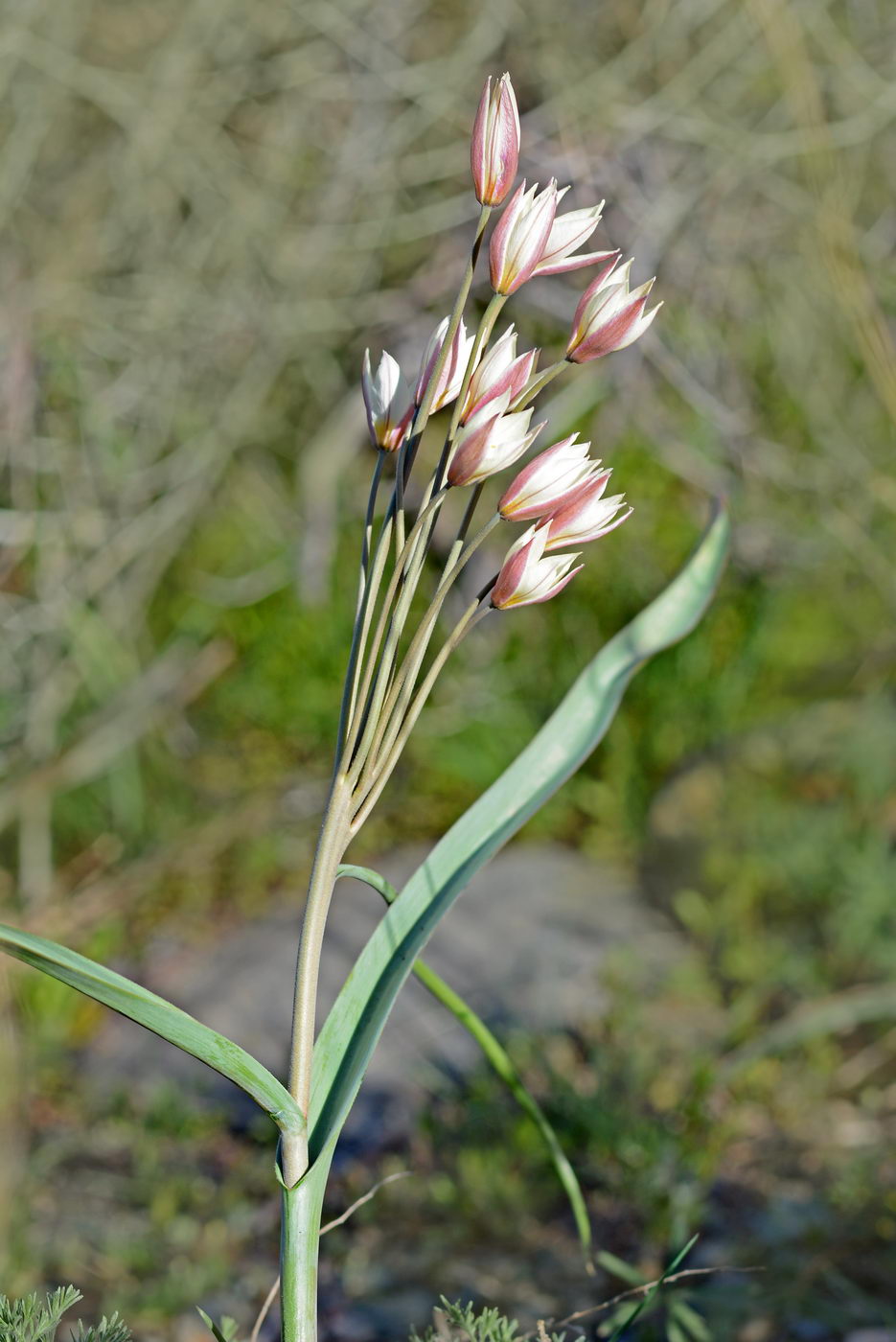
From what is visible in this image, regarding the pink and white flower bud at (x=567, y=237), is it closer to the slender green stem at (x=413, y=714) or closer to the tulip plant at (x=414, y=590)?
the tulip plant at (x=414, y=590)

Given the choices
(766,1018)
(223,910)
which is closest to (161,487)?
(223,910)

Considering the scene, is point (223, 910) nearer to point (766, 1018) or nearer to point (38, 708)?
A: point (38, 708)

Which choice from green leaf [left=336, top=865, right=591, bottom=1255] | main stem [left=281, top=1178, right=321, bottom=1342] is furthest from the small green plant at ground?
green leaf [left=336, top=865, right=591, bottom=1255]

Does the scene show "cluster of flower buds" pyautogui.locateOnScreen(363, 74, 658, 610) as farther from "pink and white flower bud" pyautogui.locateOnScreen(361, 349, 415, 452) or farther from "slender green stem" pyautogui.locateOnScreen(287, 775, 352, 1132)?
"slender green stem" pyautogui.locateOnScreen(287, 775, 352, 1132)

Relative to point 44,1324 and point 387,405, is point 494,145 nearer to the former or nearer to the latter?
point 387,405

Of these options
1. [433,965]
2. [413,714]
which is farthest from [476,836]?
[433,965]
